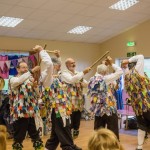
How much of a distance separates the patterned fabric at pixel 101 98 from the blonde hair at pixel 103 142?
2.43 meters

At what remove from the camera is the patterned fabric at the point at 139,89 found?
3712 mm

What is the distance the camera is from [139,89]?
372 centimetres

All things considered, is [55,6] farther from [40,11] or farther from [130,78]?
[130,78]

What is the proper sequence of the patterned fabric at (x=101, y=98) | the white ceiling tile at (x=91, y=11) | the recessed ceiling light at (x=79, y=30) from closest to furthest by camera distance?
the patterned fabric at (x=101, y=98) → the white ceiling tile at (x=91, y=11) → the recessed ceiling light at (x=79, y=30)

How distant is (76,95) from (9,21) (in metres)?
3.11

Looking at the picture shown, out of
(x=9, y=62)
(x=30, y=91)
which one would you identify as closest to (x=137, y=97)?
(x=30, y=91)

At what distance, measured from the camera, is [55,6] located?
5828 mm

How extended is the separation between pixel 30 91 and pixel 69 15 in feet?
11.5

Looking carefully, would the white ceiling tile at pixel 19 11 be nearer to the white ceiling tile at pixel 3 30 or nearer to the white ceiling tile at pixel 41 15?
the white ceiling tile at pixel 41 15

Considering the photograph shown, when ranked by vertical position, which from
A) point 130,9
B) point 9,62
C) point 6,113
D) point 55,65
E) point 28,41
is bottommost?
point 6,113

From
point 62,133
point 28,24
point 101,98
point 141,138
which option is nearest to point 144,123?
point 141,138

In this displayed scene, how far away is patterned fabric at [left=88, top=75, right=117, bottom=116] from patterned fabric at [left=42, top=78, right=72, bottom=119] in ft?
1.80

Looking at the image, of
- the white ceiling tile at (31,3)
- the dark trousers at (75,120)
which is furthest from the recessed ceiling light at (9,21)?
the dark trousers at (75,120)

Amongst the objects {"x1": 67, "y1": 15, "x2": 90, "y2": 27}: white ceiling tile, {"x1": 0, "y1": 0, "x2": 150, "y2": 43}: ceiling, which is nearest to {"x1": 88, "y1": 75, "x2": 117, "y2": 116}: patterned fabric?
{"x1": 0, "y1": 0, "x2": 150, "y2": 43}: ceiling
